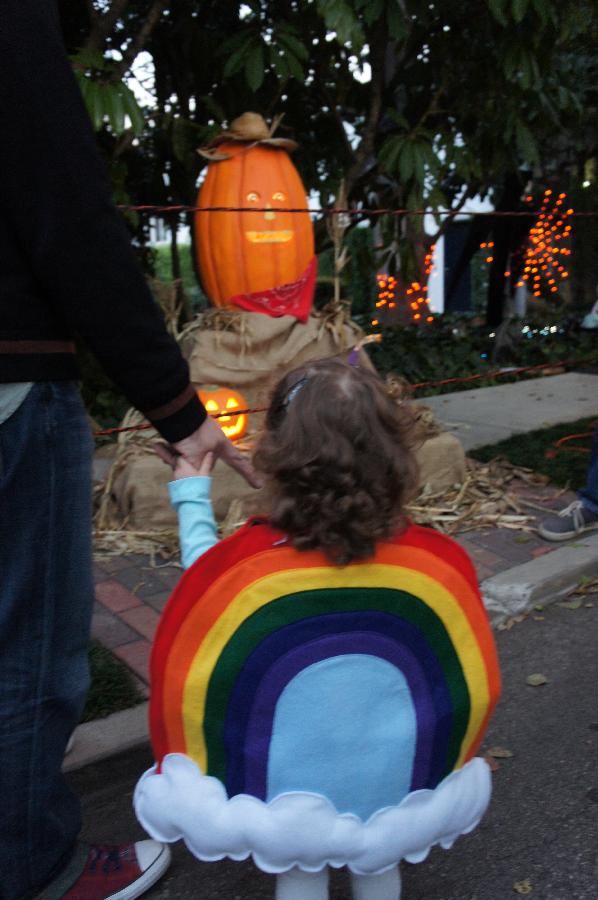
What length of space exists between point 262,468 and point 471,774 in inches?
27.5

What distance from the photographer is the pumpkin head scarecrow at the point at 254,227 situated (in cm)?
419

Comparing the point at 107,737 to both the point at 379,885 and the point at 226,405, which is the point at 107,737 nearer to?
the point at 379,885

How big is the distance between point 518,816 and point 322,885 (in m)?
0.78

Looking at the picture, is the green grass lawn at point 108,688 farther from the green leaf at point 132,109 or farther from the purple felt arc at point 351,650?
the green leaf at point 132,109

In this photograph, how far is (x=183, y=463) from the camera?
1554 mm

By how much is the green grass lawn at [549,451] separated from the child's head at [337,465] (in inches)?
134

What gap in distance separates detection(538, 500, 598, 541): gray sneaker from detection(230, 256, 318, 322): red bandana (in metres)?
1.60

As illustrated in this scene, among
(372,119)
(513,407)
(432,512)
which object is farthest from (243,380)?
(513,407)

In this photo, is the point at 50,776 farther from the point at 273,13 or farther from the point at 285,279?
the point at 273,13

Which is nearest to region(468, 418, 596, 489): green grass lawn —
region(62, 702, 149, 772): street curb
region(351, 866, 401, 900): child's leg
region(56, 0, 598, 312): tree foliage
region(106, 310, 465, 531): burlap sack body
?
region(106, 310, 465, 531): burlap sack body

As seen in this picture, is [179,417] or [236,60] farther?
[236,60]

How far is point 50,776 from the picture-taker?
157 cm

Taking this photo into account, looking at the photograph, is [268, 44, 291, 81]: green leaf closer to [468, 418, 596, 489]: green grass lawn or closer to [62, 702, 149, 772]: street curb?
[468, 418, 596, 489]: green grass lawn

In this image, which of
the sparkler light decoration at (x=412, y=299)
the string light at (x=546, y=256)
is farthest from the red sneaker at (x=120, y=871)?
the string light at (x=546, y=256)
